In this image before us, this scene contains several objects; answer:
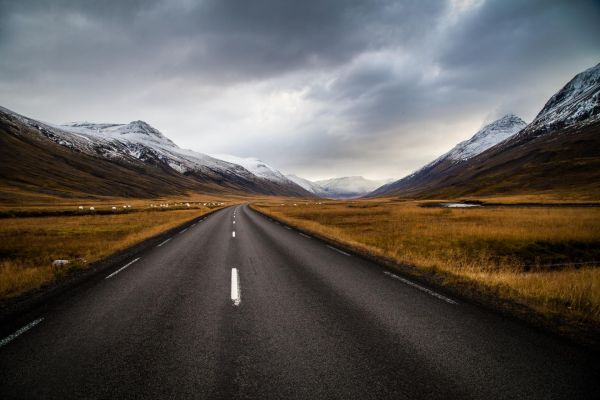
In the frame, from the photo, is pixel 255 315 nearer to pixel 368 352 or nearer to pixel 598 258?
pixel 368 352

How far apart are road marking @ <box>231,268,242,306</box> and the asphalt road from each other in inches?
1.8

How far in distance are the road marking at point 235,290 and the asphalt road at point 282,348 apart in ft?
0.15

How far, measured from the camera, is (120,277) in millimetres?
8305

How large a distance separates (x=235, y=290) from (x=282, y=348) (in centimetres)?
297

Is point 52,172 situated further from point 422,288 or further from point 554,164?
point 554,164

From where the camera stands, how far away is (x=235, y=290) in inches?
270

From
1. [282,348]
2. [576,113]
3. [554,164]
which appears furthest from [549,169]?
[282,348]

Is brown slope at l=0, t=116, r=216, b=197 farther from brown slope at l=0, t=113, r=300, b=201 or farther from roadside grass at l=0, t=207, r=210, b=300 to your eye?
roadside grass at l=0, t=207, r=210, b=300

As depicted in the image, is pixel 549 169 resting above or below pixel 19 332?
above

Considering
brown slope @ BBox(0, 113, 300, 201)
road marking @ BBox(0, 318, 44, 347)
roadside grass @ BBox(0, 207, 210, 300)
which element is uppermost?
brown slope @ BBox(0, 113, 300, 201)

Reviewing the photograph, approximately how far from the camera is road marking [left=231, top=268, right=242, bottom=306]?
6.19 meters

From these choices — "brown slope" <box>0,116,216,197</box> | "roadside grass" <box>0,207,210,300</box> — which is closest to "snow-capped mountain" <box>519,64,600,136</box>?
"roadside grass" <box>0,207,210,300</box>

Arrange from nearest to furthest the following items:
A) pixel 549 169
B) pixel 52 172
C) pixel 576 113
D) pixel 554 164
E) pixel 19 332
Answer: pixel 19 332 → pixel 549 169 → pixel 554 164 → pixel 52 172 → pixel 576 113

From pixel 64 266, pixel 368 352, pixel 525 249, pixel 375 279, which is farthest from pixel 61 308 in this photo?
pixel 525 249
